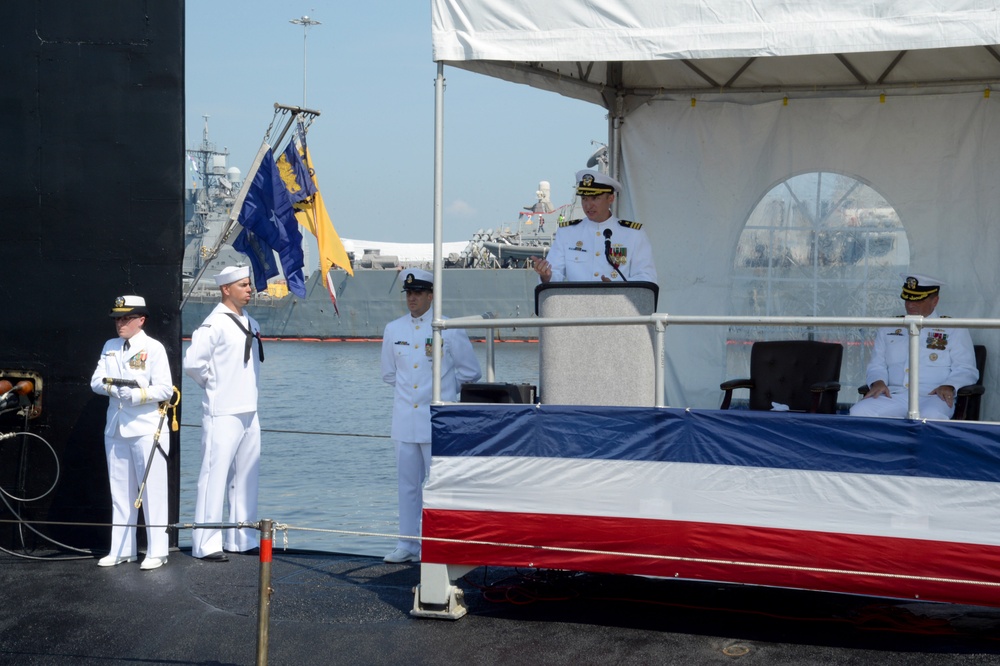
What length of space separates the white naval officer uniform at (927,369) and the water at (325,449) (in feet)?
11.1

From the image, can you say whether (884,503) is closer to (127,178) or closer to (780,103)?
(780,103)

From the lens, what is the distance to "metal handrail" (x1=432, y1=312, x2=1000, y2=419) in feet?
16.0

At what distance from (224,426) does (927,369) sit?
435cm

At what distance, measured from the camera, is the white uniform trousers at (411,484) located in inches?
287

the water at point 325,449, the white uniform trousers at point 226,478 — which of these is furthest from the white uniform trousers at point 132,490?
the water at point 325,449

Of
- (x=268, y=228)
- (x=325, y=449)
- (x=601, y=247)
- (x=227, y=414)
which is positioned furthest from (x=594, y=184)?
(x=325, y=449)

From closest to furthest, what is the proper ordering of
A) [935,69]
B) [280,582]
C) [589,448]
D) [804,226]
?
1. [589,448]
2. [280,582]
3. [935,69]
4. [804,226]

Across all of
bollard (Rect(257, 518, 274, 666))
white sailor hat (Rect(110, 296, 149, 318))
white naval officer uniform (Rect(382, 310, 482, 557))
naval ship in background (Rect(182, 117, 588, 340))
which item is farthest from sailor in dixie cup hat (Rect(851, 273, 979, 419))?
naval ship in background (Rect(182, 117, 588, 340))

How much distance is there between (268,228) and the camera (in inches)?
388

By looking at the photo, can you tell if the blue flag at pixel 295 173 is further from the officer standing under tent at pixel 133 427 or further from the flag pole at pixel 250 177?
the officer standing under tent at pixel 133 427

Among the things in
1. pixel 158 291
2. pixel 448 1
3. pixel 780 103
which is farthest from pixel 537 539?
pixel 780 103

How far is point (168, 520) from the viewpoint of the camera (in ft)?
23.3

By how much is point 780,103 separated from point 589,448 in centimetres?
374

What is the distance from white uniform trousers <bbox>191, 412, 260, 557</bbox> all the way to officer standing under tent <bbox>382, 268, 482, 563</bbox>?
991 mm
